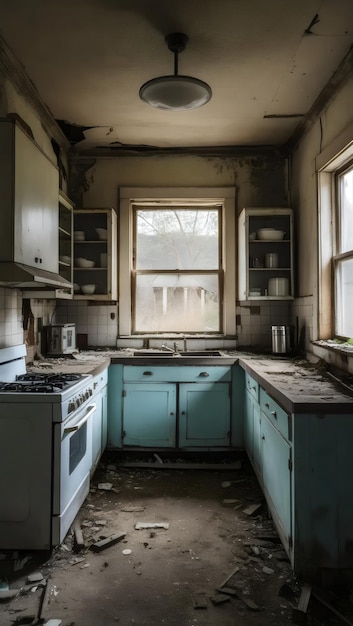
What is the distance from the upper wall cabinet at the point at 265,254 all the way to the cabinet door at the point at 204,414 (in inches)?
39.1

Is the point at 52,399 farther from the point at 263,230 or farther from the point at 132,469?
the point at 263,230

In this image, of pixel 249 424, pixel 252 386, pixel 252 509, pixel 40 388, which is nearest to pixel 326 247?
pixel 252 386

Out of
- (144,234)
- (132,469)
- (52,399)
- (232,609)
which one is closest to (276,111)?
(144,234)

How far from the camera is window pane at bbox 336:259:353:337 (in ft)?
10.2

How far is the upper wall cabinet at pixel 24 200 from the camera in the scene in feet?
7.97

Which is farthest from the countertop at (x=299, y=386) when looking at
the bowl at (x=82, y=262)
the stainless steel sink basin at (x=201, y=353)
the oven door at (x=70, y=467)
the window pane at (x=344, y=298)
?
the bowl at (x=82, y=262)

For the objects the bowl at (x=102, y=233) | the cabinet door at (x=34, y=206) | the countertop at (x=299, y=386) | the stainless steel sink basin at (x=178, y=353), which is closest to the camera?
the countertop at (x=299, y=386)

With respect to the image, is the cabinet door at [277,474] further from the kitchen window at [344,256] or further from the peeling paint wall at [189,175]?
Answer: the peeling paint wall at [189,175]

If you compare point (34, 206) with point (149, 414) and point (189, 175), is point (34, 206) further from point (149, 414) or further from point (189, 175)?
point (189, 175)

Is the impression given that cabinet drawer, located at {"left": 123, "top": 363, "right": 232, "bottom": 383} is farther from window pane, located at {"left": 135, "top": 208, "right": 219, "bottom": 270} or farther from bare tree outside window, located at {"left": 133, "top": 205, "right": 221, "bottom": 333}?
window pane, located at {"left": 135, "top": 208, "right": 219, "bottom": 270}

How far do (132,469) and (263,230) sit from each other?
97.9 inches

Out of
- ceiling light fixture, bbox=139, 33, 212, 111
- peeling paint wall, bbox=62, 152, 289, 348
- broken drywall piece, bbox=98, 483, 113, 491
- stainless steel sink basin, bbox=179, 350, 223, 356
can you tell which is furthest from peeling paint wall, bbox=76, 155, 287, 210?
broken drywall piece, bbox=98, 483, 113, 491

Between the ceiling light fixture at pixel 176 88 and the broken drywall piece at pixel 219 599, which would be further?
the ceiling light fixture at pixel 176 88

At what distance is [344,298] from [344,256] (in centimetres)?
32
